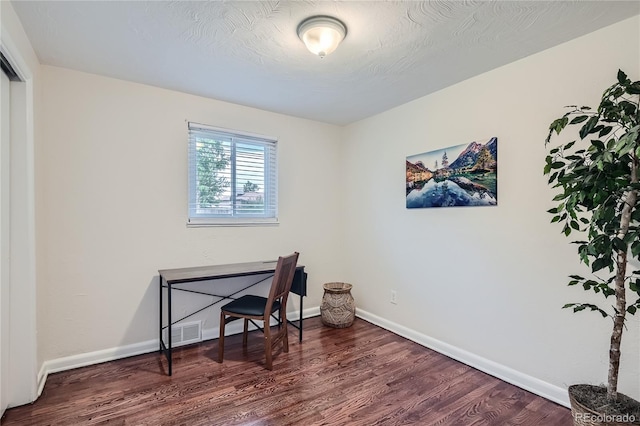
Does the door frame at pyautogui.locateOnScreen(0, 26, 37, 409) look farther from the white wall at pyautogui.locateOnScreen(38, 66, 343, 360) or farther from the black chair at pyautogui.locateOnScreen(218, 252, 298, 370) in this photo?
the black chair at pyautogui.locateOnScreen(218, 252, 298, 370)

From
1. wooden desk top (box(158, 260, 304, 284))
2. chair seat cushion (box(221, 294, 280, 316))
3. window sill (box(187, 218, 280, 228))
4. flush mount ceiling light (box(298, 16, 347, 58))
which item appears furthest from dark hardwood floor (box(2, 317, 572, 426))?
flush mount ceiling light (box(298, 16, 347, 58))

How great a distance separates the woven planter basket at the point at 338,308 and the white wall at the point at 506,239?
360mm

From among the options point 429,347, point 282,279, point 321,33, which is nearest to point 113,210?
point 282,279

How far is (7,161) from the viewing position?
1.88 m

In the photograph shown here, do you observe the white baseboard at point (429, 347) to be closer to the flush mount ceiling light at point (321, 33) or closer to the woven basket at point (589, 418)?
the woven basket at point (589, 418)

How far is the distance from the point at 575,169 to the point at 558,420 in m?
1.50

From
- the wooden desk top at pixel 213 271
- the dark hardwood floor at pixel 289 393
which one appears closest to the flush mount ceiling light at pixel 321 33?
the wooden desk top at pixel 213 271

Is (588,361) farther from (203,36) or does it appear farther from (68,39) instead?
(68,39)

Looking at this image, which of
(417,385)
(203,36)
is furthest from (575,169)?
(203,36)

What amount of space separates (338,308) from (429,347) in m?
0.96

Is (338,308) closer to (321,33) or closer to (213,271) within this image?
(213,271)

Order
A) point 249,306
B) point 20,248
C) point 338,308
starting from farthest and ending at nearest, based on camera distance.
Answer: point 338,308 < point 249,306 < point 20,248

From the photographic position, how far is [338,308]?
3377mm

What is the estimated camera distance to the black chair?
252cm
